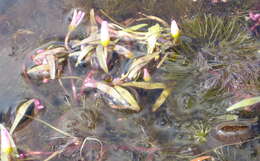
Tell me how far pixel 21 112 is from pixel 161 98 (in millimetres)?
1058

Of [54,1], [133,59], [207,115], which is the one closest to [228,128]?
[207,115]

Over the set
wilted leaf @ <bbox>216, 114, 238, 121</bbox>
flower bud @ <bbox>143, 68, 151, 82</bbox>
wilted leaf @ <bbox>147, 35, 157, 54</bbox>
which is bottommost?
wilted leaf @ <bbox>216, 114, 238, 121</bbox>

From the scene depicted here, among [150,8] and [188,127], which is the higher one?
[150,8]

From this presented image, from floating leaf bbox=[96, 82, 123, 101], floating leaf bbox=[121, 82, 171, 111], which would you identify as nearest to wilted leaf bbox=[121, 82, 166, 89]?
floating leaf bbox=[121, 82, 171, 111]

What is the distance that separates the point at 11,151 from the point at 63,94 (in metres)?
0.62

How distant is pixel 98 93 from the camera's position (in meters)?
2.55

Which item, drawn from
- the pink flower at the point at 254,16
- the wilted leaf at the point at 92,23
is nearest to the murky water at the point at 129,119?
the wilted leaf at the point at 92,23

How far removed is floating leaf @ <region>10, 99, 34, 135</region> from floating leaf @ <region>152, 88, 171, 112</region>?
0.95 m

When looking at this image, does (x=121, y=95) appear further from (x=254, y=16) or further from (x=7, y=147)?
(x=254, y=16)

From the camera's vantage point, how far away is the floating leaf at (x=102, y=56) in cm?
256

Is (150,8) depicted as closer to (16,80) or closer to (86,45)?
(86,45)

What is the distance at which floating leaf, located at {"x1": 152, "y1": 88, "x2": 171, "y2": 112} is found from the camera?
245 cm

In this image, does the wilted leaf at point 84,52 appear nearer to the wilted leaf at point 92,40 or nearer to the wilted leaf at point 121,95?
the wilted leaf at point 92,40

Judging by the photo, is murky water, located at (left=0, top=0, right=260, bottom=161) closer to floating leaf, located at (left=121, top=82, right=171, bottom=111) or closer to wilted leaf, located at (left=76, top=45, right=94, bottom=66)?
floating leaf, located at (left=121, top=82, right=171, bottom=111)
